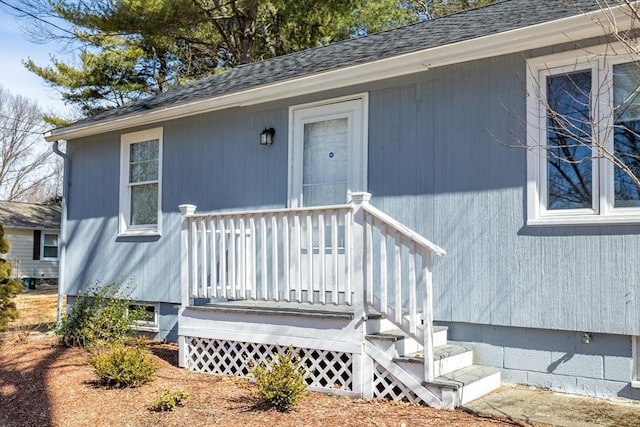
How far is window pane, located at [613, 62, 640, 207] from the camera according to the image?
471 cm

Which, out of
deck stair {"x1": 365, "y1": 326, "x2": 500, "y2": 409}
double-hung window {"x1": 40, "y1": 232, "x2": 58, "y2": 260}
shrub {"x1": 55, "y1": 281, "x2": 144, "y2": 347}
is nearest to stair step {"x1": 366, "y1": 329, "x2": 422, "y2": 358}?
deck stair {"x1": 365, "y1": 326, "x2": 500, "y2": 409}

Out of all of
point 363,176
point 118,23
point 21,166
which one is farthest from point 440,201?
point 21,166

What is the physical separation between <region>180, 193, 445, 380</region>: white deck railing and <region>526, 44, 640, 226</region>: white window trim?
3.77 ft

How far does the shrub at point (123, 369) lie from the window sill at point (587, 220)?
373cm

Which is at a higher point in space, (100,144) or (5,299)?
(100,144)

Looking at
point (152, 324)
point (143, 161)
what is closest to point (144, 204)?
point (143, 161)

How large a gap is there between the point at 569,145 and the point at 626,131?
0.45 meters

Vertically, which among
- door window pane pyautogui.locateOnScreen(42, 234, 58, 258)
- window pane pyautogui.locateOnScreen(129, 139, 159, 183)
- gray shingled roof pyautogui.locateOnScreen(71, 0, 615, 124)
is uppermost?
gray shingled roof pyautogui.locateOnScreen(71, 0, 615, 124)

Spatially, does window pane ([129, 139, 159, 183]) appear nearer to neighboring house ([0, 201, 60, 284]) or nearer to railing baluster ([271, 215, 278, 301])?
railing baluster ([271, 215, 278, 301])

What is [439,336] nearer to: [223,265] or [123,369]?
[223,265]

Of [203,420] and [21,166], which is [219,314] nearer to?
[203,420]

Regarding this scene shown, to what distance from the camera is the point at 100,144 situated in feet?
30.2

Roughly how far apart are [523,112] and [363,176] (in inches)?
70.4

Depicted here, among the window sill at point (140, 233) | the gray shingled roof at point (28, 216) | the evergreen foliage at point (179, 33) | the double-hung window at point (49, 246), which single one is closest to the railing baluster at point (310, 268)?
the window sill at point (140, 233)
